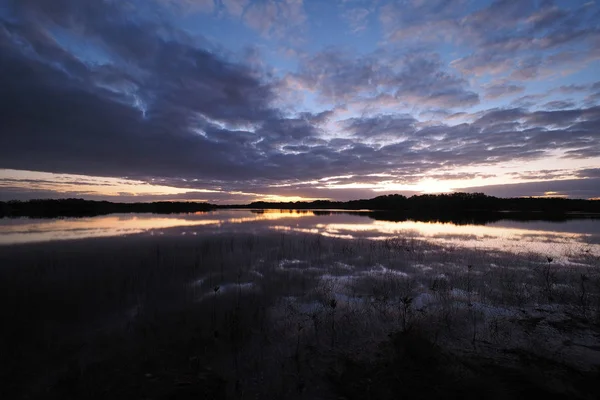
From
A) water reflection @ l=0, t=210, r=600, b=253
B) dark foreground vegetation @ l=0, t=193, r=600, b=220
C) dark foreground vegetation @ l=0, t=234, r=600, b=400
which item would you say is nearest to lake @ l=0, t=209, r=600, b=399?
dark foreground vegetation @ l=0, t=234, r=600, b=400

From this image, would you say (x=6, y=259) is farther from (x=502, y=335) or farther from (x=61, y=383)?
(x=502, y=335)

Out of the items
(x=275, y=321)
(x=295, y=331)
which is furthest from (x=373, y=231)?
(x=295, y=331)

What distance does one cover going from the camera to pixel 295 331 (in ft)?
27.9

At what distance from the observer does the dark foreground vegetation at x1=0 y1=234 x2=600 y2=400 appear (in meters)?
5.79

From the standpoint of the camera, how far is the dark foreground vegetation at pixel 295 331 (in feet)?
19.0

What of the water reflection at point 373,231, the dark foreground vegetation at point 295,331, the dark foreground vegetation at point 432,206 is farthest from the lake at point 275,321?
the dark foreground vegetation at point 432,206

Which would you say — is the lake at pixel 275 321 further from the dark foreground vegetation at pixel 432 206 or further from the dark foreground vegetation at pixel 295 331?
the dark foreground vegetation at pixel 432 206

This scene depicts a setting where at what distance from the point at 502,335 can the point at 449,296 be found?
358cm

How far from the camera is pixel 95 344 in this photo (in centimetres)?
751

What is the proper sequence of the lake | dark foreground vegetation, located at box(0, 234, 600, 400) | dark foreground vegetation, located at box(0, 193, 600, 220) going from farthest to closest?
dark foreground vegetation, located at box(0, 193, 600, 220), the lake, dark foreground vegetation, located at box(0, 234, 600, 400)

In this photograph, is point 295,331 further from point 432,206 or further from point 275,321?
point 432,206

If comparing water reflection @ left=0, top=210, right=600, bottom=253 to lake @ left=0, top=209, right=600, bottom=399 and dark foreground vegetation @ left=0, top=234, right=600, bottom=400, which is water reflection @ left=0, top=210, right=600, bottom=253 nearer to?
lake @ left=0, top=209, right=600, bottom=399

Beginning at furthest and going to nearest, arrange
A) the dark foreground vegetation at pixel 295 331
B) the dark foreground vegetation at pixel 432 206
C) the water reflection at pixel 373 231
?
the dark foreground vegetation at pixel 432 206 → the water reflection at pixel 373 231 → the dark foreground vegetation at pixel 295 331

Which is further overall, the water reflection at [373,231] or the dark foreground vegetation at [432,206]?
the dark foreground vegetation at [432,206]
